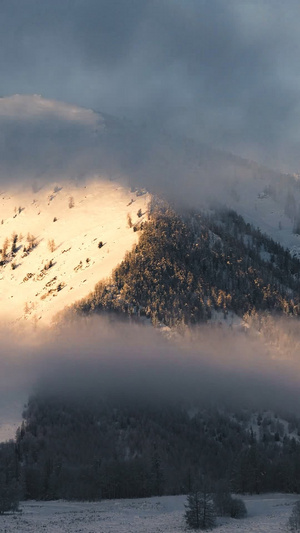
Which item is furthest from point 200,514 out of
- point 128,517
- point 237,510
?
point 128,517

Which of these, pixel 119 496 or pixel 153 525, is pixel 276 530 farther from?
pixel 119 496

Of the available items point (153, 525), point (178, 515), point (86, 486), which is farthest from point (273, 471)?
point (153, 525)

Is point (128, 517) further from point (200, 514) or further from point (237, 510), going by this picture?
point (237, 510)

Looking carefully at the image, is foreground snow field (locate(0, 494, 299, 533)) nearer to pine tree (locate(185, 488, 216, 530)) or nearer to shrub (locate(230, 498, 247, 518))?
shrub (locate(230, 498, 247, 518))

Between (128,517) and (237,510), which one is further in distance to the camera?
(128,517)

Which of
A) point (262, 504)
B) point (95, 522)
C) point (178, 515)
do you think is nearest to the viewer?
point (95, 522)

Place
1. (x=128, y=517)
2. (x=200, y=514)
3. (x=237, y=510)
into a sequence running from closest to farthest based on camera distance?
(x=200, y=514) < (x=237, y=510) < (x=128, y=517)

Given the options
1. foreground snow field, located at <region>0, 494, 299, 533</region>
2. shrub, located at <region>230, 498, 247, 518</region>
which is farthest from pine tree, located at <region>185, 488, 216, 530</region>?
shrub, located at <region>230, 498, 247, 518</region>

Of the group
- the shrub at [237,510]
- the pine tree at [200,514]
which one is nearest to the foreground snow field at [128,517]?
the shrub at [237,510]

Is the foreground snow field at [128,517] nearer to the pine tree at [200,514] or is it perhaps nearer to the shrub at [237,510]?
the shrub at [237,510]
